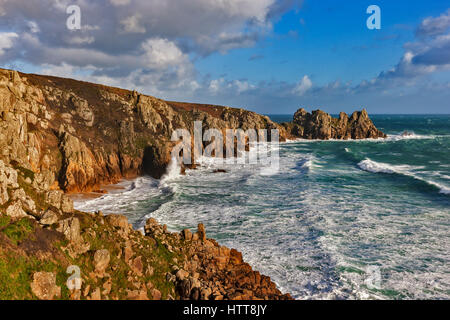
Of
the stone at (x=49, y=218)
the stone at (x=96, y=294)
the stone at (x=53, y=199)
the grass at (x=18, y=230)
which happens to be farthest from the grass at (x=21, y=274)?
the stone at (x=53, y=199)

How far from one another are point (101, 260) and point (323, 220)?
2366cm

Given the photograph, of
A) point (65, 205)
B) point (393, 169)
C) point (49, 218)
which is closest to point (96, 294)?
point (49, 218)

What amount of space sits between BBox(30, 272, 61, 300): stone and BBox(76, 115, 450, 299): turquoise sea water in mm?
13408

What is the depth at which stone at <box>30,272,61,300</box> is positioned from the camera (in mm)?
10945

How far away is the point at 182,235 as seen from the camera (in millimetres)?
20422

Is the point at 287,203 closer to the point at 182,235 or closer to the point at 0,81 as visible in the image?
the point at 182,235

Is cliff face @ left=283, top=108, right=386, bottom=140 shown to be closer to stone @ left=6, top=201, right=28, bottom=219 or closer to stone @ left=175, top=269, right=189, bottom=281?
stone @ left=175, top=269, right=189, bottom=281

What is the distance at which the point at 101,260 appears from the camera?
1365cm

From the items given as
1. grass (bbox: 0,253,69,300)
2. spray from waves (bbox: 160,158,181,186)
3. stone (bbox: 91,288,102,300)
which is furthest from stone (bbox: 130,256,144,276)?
spray from waves (bbox: 160,158,181,186)

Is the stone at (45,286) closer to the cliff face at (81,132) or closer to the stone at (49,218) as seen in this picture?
the stone at (49,218)

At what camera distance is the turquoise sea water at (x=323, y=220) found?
20.2 m

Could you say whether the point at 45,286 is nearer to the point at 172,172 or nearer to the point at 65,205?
the point at 65,205

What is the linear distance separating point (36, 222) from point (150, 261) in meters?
5.89
